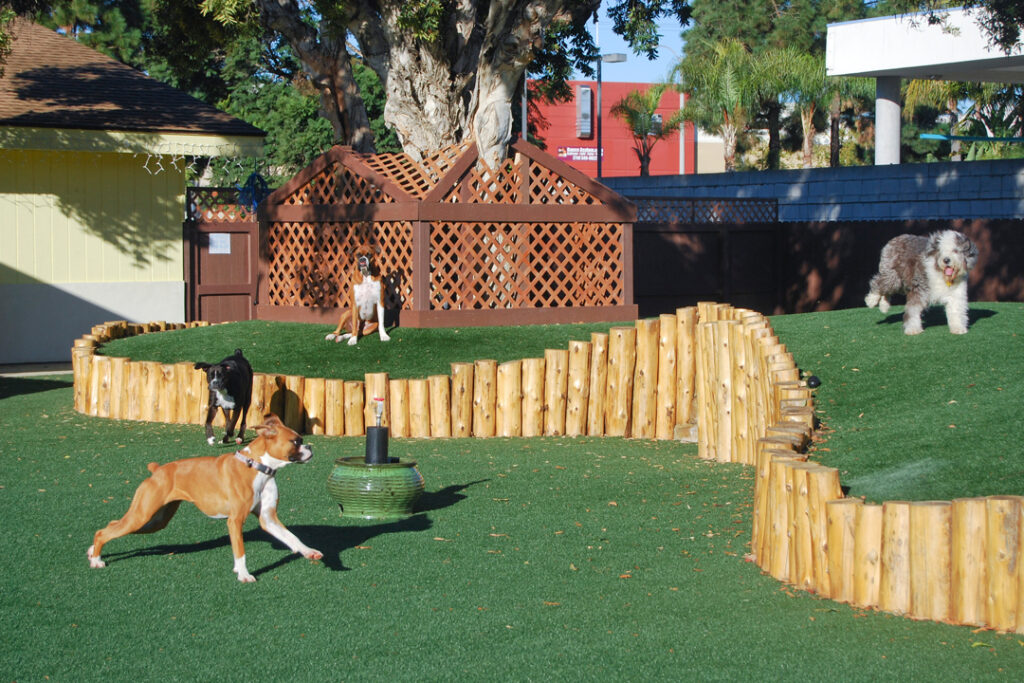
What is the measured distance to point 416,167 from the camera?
1539 centimetres

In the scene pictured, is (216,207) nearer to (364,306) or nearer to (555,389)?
(364,306)

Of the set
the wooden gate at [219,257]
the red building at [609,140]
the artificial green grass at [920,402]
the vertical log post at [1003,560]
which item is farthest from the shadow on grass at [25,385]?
the red building at [609,140]

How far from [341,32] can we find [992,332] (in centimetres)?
970

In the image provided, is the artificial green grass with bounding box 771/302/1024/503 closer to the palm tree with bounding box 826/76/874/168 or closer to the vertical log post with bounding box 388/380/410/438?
the vertical log post with bounding box 388/380/410/438

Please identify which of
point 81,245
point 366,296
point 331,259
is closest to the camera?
point 366,296

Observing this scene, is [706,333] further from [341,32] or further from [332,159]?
[341,32]

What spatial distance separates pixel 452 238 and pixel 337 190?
1939 mm

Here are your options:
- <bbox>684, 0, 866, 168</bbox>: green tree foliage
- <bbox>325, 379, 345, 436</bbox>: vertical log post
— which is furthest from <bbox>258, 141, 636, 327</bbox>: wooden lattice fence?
<bbox>684, 0, 866, 168</bbox>: green tree foliage

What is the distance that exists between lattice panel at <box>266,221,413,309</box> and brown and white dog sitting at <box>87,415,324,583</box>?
863cm

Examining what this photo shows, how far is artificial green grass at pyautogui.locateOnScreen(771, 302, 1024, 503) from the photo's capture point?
7.21m

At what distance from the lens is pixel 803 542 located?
19.3 feet

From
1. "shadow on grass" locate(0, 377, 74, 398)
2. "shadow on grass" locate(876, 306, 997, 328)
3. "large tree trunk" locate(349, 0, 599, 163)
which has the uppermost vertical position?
"large tree trunk" locate(349, 0, 599, 163)

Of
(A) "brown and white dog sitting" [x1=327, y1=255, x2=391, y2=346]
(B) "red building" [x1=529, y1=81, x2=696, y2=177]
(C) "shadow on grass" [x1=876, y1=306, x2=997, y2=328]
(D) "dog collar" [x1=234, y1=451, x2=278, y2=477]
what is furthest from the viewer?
(B) "red building" [x1=529, y1=81, x2=696, y2=177]

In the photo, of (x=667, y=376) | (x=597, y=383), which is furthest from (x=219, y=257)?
(x=667, y=376)
